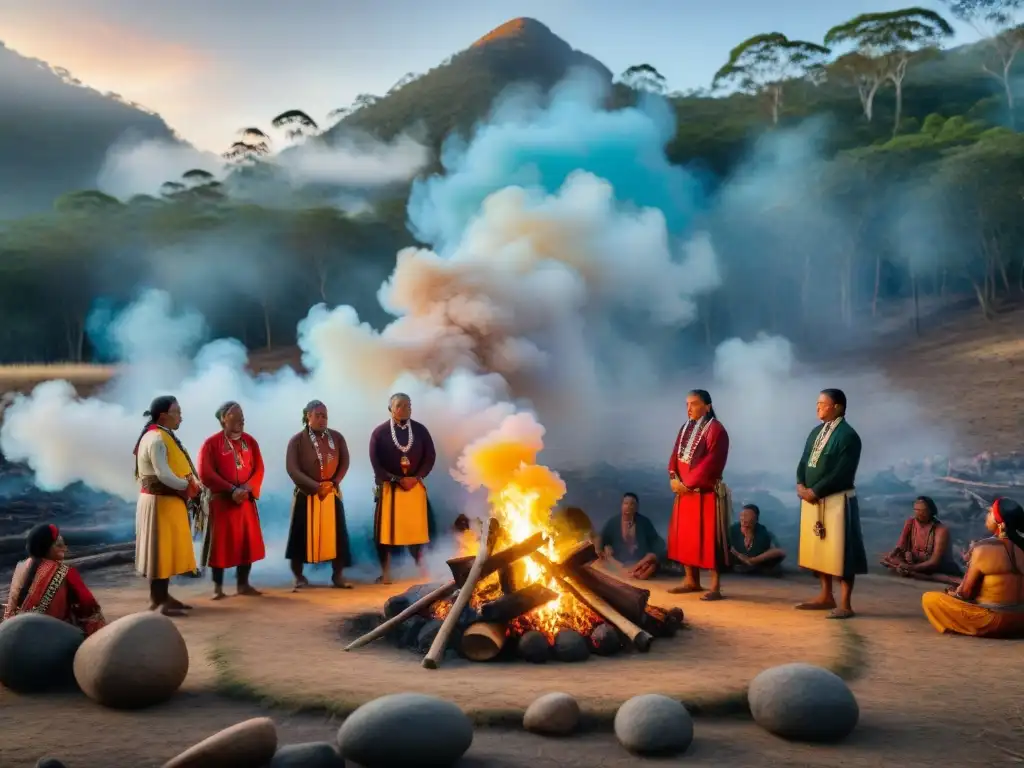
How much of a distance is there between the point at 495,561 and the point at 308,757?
9.66ft

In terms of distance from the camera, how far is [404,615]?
22.7 ft

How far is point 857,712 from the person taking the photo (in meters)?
4.82

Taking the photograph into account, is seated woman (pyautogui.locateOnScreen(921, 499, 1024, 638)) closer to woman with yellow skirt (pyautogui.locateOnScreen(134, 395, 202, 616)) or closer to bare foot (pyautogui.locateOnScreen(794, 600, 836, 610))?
bare foot (pyautogui.locateOnScreen(794, 600, 836, 610))

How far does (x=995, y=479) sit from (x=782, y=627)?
32.3ft

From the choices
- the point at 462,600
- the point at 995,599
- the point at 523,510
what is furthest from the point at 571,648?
the point at 995,599

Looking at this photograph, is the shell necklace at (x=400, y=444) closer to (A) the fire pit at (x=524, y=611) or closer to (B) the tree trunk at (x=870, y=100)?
(A) the fire pit at (x=524, y=611)

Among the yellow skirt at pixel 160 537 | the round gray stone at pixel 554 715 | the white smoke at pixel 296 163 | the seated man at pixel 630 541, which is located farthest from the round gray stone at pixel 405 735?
the white smoke at pixel 296 163

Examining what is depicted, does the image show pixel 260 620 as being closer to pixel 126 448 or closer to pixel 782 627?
pixel 782 627

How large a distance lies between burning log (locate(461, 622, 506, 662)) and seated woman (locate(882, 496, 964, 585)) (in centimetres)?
517

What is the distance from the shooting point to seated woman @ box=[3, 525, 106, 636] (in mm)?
5945

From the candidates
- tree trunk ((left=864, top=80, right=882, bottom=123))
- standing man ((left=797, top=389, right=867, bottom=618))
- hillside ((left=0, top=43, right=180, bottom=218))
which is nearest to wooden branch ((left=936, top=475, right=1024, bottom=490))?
standing man ((left=797, top=389, right=867, bottom=618))

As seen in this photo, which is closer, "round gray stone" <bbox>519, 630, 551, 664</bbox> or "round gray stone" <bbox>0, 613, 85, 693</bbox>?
"round gray stone" <bbox>0, 613, 85, 693</bbox>

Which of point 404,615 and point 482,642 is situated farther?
point 404,615

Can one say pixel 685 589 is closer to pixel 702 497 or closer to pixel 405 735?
pixel 702 497
